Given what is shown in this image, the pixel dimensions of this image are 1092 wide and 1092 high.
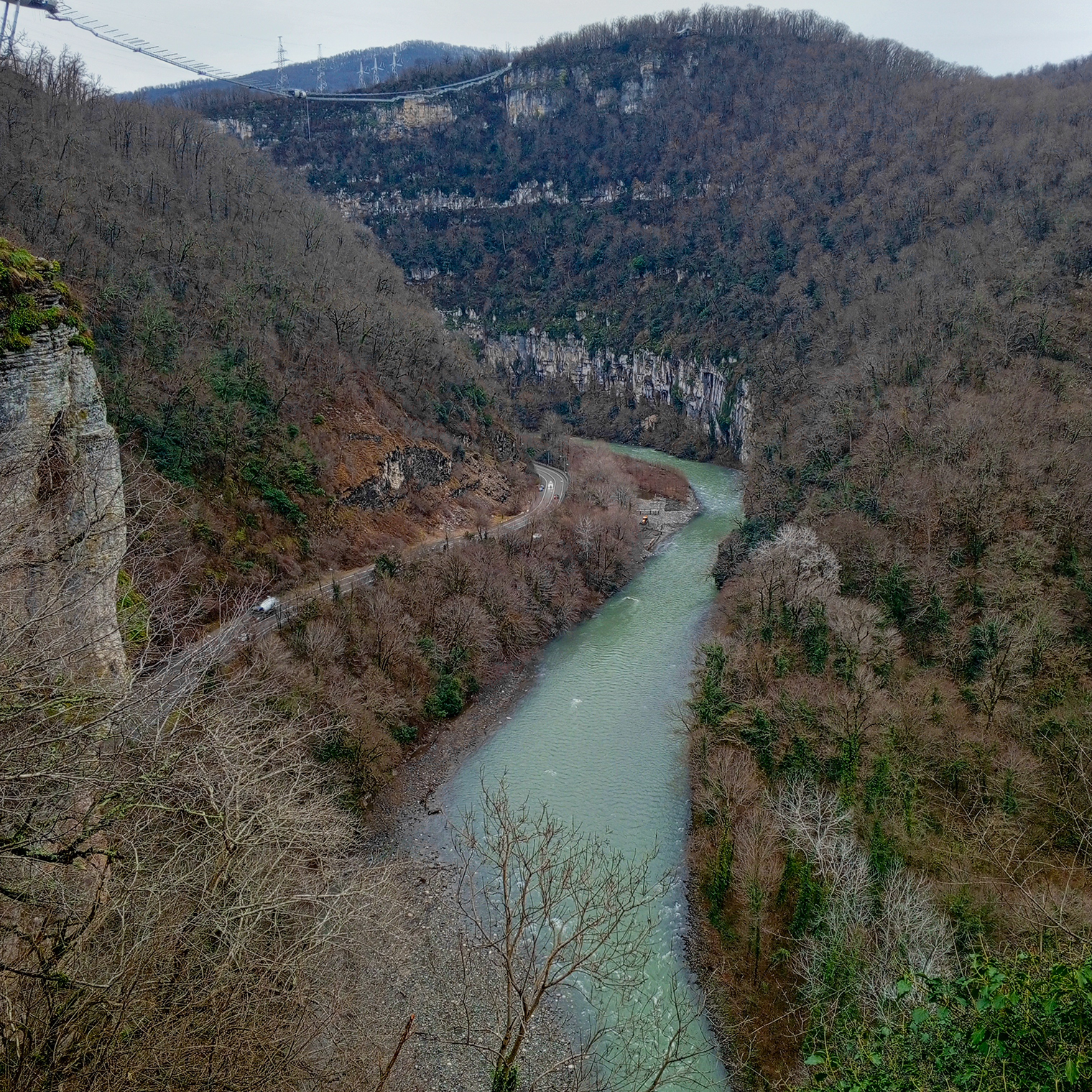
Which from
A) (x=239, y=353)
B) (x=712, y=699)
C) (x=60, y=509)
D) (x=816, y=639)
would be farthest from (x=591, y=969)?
(x=239, y=353)

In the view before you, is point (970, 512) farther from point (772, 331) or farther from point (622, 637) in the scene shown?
point (772, 331)

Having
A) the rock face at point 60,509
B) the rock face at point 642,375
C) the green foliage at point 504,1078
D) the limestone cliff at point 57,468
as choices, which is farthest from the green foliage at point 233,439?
the rock face at point 642,375

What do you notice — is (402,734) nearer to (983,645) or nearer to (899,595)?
(899,595)

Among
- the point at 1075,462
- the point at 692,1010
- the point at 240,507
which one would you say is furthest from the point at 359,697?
the point at 1075,462

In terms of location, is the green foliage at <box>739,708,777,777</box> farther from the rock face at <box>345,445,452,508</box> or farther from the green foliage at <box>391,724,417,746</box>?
the rock face at <box>345,445,452,508</box>

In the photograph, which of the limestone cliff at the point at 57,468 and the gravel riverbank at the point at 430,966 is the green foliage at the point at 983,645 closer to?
the gravel riverbank at the point at 430,966

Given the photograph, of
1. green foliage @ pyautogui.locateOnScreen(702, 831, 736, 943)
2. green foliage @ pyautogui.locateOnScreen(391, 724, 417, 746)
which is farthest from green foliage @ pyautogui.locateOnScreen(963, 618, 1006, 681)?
green foliage @ pyautogui.locateOnScreen(391, 724, 417, 746)
